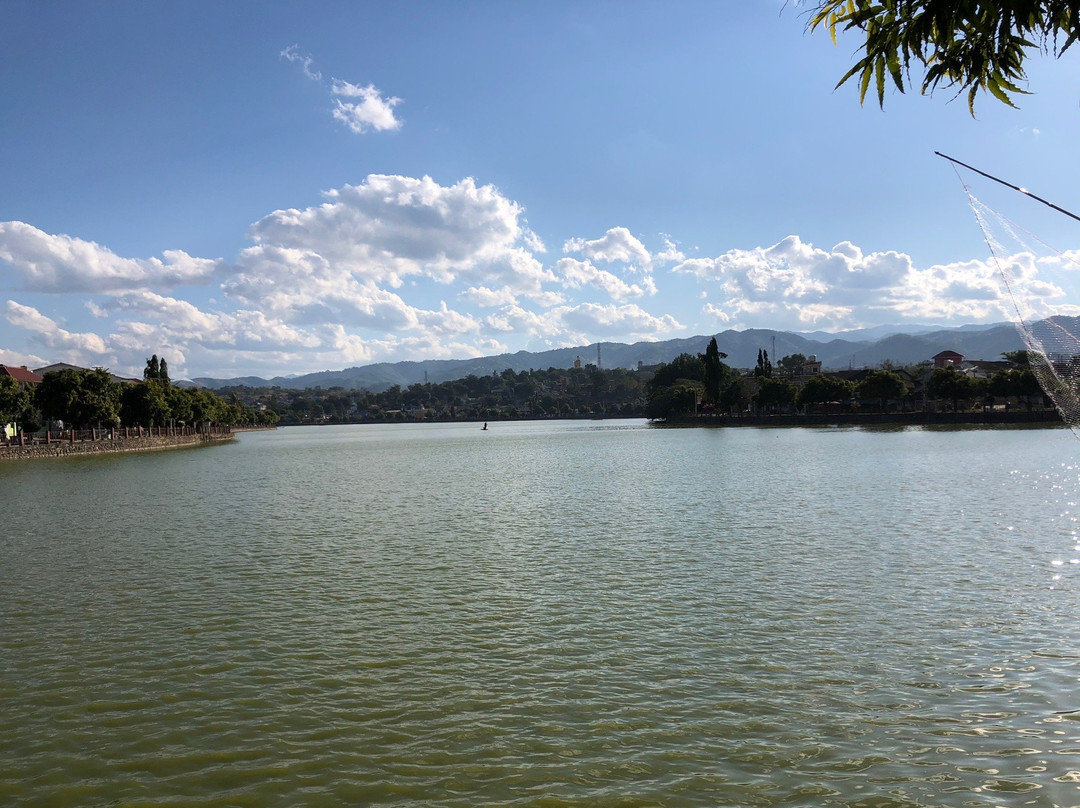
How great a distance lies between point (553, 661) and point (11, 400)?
249ft

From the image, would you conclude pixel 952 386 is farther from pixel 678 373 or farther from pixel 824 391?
pixel 678 373

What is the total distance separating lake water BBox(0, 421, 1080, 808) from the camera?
7.08 m

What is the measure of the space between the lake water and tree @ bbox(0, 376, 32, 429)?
53.5m

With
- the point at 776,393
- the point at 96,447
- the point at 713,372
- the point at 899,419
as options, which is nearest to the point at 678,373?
the point at 713,372

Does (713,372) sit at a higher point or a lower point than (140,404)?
higher

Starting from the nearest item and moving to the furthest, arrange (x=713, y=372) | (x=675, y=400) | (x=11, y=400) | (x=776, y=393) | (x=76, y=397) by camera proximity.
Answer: (x=11, y=400) → (x=76, y=397) → (x=776, y=393) → (x=713, y=372) → (x=675, y=400)

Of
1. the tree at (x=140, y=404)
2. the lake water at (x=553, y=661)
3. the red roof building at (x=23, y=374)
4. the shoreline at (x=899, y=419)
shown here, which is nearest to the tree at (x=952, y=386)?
the shoreline at (x=899, y=419)

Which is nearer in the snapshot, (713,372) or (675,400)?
(713,372)

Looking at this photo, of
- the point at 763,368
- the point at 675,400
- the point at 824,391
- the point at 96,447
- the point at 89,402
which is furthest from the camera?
the point at 675,400

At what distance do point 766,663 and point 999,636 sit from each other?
3797 millimetres

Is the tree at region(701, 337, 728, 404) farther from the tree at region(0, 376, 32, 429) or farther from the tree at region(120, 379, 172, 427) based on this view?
the tree at region(0, 376, 32, 429)

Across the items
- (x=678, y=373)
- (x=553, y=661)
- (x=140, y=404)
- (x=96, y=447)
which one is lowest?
(x=553, y=661)

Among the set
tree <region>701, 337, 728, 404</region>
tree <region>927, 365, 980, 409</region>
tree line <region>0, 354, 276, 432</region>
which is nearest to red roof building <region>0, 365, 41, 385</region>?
tree line <region>0, 354, 276, 432</region>

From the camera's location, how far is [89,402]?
77750 millimetres
